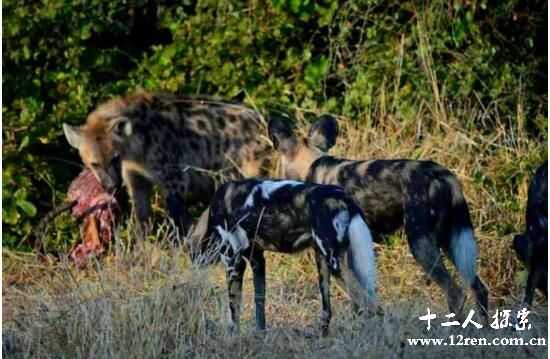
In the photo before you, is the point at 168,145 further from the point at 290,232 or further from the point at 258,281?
the point at 290,232

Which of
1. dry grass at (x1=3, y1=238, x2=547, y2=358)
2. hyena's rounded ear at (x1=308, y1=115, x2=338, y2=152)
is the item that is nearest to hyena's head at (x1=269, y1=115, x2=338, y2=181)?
hyena's rounded ear at (x1=308, y1=115, x2=338, y2=152)

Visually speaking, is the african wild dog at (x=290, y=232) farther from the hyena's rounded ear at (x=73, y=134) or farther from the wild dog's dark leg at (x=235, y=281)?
the hyena's rounded ear at (x=73, y=134)

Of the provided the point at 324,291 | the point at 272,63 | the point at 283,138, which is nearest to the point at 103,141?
the point at 272,63

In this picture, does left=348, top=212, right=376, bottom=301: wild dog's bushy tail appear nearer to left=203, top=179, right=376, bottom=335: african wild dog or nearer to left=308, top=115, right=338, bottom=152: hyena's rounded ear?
left=203, top=179, right=376, bottom=335: african wild dog

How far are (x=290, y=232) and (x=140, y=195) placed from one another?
2.98 meters

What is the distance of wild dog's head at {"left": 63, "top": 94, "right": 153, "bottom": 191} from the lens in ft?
31.6

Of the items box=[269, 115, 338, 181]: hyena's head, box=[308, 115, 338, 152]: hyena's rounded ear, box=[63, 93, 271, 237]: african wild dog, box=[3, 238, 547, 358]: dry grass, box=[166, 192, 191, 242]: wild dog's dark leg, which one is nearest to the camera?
box=[3, 238, 547, 358]: dry grass

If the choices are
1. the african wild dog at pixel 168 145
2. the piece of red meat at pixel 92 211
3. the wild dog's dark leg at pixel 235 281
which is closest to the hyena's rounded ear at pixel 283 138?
the african wild dog at pixel 168 145

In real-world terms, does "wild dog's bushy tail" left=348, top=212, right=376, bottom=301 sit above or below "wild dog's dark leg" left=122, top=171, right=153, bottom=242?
above

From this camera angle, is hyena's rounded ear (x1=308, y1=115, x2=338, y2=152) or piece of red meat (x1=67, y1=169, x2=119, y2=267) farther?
piece of red meat (x1=67, y1=169, x2=119, y2=267)

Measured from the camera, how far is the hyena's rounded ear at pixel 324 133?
8477 millimetres

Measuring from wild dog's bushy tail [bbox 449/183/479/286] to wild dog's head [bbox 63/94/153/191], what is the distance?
2891mm

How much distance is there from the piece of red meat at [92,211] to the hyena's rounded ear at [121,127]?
41cm

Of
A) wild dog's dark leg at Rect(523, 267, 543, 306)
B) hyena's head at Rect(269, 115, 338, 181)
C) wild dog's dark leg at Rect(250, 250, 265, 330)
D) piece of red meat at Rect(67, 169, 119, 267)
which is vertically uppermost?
hyena's head at Rect(269, 115, 338, 181)
